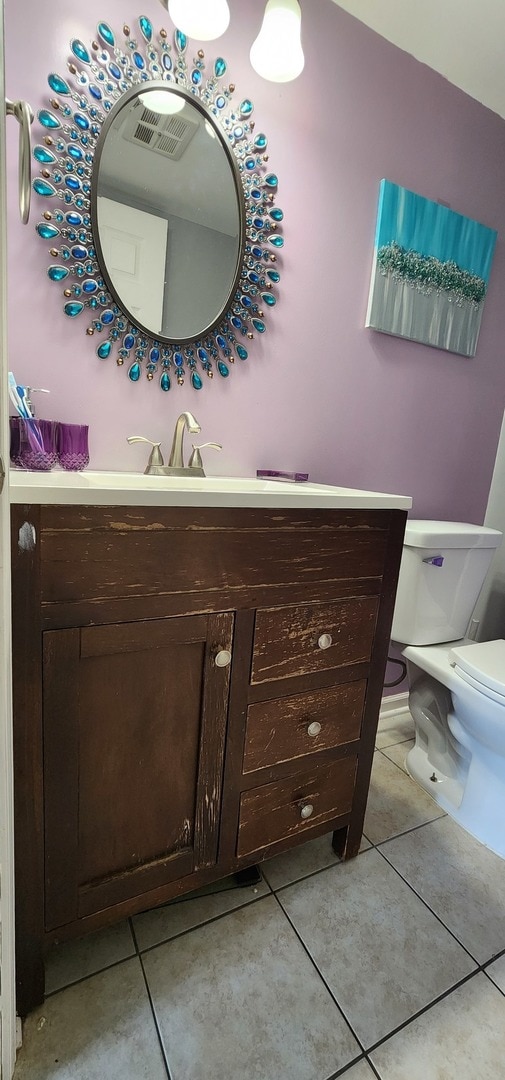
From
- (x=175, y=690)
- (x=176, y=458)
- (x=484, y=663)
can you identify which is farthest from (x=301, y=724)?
(x=176, y=458)

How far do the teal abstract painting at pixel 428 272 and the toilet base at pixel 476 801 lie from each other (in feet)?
4.39

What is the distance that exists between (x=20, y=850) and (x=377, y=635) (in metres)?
0.77

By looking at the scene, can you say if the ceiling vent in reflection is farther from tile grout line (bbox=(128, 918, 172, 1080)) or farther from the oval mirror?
tile grout line (bbox=(128, 918, 172, 1080))

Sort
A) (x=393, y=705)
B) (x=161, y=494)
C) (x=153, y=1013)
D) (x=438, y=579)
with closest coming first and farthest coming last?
1. (x=161, y=494)
2. (x=153, y=1013)
3. (x=438, y=579)
4. (x=393, y=705)

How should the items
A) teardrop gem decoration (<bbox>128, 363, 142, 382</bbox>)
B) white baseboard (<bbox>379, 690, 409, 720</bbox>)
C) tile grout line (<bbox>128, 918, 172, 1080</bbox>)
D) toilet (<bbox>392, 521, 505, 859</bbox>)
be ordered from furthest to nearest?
white baseboard (<bbox>379, 690, 409, 720</bbox>) → toilet (<bbox>392, 521, 505, 859</bbox>) → teardrop gem decoration (<bbox>128, 363, 142, 382</bbox>) → tile grout line (<bbox>128, 918, 172, 1080</bbox>)

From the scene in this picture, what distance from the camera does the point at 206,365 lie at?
1268 millimetres

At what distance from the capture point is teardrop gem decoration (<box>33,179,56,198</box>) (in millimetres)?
1002

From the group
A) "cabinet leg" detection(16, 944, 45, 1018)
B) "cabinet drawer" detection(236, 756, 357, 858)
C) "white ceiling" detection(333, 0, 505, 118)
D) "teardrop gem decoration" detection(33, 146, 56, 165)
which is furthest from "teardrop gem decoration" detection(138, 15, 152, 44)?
"cabinet leg" detection(16, 944, 45, 1018)

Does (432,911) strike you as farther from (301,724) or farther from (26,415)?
(26,415)

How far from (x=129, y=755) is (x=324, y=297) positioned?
4.24 ft

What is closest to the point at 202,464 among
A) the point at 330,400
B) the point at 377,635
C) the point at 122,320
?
the point at 122,320

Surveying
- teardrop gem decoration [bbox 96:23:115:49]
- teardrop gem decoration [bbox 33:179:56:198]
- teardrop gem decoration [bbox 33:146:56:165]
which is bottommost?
teardrop gem decoration [bbox 33:179:56:198]

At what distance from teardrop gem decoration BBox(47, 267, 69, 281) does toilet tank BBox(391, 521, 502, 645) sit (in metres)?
1.11

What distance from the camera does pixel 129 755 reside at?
839mm
